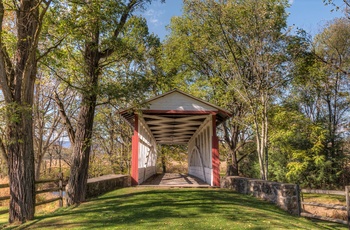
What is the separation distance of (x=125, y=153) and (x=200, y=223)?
64.3ft

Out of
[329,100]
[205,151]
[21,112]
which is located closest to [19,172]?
[21,112]

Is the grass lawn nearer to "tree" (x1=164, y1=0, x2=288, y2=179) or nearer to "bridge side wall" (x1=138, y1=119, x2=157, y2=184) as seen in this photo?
"bridge side wall" (x1=138, y1=119, x2=157, y2=184)

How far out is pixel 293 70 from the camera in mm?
12820

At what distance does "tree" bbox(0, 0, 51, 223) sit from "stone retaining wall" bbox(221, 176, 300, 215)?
6541mm

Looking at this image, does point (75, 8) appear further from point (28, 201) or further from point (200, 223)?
point (200, 223)

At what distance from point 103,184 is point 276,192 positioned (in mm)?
6083

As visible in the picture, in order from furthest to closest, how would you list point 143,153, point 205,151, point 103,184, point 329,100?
point 329,100 < point 205,151 < point 143,153 < point 103,184

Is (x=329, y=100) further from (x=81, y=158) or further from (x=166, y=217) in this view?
(x=166, y=217)

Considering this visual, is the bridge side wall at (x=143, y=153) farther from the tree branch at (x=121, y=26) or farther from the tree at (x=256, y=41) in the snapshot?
the tree at (x=256, y=41)

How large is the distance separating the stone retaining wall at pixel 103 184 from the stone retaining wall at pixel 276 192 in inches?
200

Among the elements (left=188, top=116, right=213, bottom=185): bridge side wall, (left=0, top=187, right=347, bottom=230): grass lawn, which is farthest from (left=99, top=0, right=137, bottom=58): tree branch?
(left=188, top=116, right=213, bottom=185): bridge side wall

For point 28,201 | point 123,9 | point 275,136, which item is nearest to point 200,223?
point 28,201

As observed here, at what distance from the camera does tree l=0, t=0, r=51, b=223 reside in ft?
19.9

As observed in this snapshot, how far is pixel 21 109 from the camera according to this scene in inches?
229
